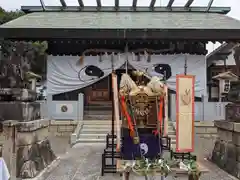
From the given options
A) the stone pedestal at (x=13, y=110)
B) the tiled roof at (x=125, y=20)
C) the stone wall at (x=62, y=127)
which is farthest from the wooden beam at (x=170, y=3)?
the stone pedestal at (x=13, y=110)

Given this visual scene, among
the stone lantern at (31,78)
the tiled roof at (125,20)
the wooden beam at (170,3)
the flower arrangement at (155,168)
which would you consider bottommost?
the flower arrangement at (155,168)

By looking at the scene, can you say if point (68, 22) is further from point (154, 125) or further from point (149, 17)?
point (154, 125)

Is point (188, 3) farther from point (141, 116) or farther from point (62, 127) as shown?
point (141, 116)

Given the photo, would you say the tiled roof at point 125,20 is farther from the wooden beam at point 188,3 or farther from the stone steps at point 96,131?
the stone steps at point 96,131

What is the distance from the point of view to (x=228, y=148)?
25.4 feet

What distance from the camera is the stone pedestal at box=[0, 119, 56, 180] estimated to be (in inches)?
249

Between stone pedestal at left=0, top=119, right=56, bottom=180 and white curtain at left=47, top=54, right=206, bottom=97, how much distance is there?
7879 mm

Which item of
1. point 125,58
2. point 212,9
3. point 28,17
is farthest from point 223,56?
point 28,17

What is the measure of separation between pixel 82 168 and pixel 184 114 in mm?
2902

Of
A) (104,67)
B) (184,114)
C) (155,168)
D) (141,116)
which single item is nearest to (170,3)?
(104,67)

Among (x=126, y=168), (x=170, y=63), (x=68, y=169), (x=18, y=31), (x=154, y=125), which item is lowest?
(x=68, y=169)

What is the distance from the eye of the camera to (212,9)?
17.1m

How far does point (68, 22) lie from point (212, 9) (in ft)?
26.3

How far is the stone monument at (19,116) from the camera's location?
6402 millimetres
